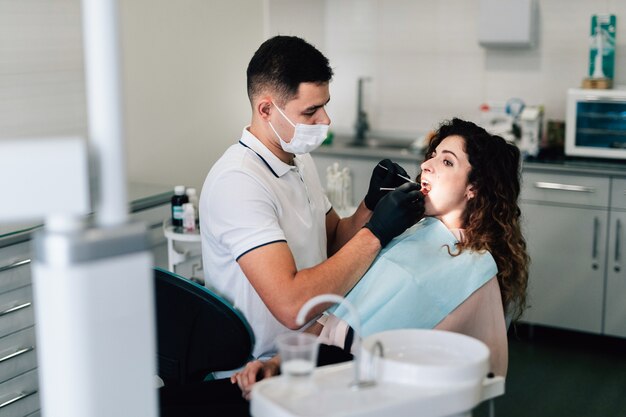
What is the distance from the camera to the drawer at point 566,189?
384 centimetres

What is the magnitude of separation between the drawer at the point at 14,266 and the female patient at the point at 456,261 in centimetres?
116

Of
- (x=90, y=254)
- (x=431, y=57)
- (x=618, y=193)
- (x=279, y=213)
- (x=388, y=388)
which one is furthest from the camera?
(x=431, y=57)

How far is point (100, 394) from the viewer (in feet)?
3.20

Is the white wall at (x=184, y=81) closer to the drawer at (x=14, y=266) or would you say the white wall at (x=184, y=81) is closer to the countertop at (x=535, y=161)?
the countertop at (x=535, y=161)

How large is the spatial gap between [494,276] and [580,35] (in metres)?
2.52

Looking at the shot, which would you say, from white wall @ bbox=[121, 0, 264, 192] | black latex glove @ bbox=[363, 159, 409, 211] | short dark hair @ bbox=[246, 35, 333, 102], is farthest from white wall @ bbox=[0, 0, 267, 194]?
black latex glove @ bbox=[363, 159, 409, 211]

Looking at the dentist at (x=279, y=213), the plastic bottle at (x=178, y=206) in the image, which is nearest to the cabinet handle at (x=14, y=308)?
the plastic bottle at (x=178, y=206)

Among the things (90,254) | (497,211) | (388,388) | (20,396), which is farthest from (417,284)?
(20,396)

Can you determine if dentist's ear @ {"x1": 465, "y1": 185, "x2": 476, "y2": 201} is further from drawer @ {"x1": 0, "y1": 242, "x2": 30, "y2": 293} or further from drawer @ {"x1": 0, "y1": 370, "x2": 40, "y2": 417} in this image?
drawer @ {"x1": 0, "y1": 370, "x2": 40, "y2": 417}

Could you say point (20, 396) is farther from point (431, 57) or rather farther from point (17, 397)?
point (431, 57)

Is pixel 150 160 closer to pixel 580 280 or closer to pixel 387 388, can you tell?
pixel 580 280

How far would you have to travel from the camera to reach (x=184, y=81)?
14.5 ft

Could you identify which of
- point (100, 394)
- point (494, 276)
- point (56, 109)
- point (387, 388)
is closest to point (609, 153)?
point (494, 276)

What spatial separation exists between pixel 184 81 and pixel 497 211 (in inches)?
97.6
